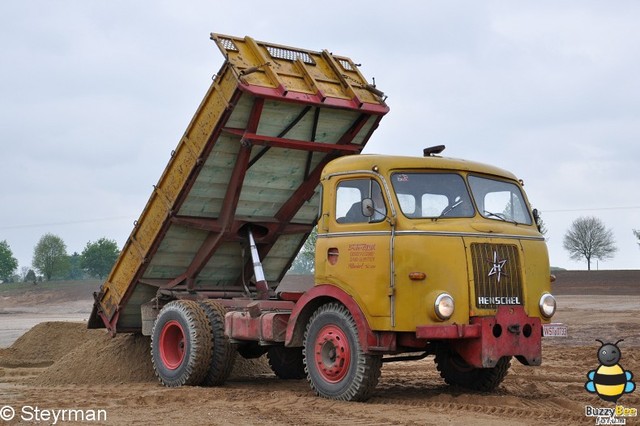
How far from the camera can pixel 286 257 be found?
47.1 ft

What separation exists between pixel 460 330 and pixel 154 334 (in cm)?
497

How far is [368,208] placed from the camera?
9828 millimetres

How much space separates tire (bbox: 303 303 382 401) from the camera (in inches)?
385

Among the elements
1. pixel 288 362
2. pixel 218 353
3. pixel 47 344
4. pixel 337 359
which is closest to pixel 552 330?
pixel 337 359

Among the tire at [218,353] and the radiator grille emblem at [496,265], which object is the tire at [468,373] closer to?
the radiator grille emblem at [496,265]

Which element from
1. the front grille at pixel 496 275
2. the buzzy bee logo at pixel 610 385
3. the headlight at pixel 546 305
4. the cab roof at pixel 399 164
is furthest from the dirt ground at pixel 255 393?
the cab roof at pixel 399 164

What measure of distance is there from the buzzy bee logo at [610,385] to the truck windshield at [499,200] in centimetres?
191

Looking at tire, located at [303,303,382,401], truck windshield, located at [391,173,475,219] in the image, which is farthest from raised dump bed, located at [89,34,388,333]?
tire, located at [303,303,382,401]

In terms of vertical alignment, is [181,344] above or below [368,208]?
below

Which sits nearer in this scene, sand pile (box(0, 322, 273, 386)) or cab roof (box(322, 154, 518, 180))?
cab roof (box(322, 154, 518, 180))

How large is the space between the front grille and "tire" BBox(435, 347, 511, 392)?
1270mm

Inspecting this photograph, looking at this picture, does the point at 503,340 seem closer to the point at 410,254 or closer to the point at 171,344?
the point at 410,254

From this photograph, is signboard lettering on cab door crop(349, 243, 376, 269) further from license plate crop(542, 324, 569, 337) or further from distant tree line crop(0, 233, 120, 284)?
distant tree line crop(0, 233, 120, 284)

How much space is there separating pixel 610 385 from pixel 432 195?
2.72 meters
